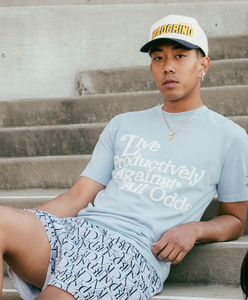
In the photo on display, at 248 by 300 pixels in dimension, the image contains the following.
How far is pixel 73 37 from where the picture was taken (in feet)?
11.5

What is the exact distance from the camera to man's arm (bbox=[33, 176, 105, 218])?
1.56 meters

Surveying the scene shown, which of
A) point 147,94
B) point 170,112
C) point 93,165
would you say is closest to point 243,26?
point 147,94

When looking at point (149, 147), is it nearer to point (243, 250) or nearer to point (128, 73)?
point (243, 250)

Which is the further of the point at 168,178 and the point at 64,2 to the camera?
the point at 64,2

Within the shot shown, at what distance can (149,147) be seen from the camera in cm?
159

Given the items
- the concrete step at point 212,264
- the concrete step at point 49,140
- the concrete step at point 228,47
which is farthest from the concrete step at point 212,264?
the concrete step at point 228,47

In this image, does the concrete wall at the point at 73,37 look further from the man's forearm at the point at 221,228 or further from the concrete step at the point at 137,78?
the man's forearm at the point at 221,228

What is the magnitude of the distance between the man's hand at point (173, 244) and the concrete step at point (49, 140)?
116cm

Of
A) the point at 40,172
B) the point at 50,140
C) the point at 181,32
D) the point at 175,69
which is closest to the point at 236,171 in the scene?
the point at 175,69

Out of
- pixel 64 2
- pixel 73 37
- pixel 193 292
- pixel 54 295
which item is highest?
pixel 64 2

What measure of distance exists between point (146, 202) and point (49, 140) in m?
1.17

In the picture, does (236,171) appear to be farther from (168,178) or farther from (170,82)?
(170,82)

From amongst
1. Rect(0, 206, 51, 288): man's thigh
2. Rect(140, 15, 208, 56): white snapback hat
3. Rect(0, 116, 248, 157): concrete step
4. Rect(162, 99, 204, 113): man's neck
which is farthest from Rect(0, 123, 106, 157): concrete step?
Rect(0, 206, 51, 288): man's thigh

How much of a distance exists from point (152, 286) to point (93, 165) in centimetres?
56
